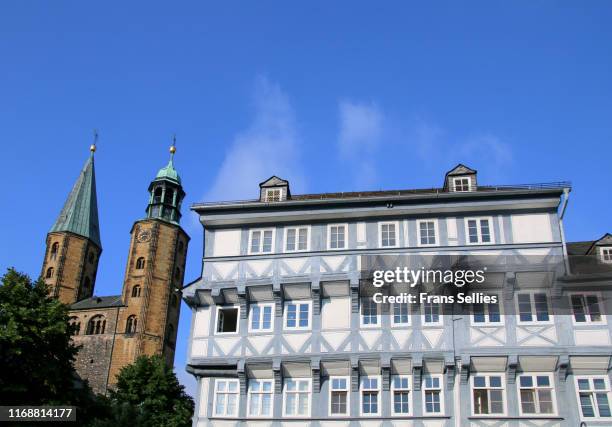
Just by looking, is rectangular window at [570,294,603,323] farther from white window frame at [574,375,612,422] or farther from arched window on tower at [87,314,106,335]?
arched window on tower at [87,314,106,335]

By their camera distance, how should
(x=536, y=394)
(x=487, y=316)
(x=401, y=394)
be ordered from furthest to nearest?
(x=487, y=316), (x=401, y=394), (x=536, y=394)

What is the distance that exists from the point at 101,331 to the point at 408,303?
2462 inches

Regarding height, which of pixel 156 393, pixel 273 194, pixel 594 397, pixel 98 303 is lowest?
pixel 594 397

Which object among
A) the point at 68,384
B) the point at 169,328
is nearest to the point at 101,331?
the point at 169,328

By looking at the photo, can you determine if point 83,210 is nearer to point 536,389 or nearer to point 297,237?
point 297,237

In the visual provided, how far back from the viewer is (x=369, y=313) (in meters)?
26.8

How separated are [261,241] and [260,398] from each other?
20.4ft

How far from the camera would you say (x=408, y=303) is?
1051 inches

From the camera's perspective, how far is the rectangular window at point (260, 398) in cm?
2631

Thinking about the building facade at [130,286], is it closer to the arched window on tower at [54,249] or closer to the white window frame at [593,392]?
the arched window on tower at [54,249]

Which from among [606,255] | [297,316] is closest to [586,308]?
[606,255]

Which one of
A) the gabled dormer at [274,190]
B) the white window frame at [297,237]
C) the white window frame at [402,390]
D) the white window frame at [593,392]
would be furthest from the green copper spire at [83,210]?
the white window frame at [593,392]

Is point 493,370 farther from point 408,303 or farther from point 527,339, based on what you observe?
point 408,303

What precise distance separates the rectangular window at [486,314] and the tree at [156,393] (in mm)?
27226
